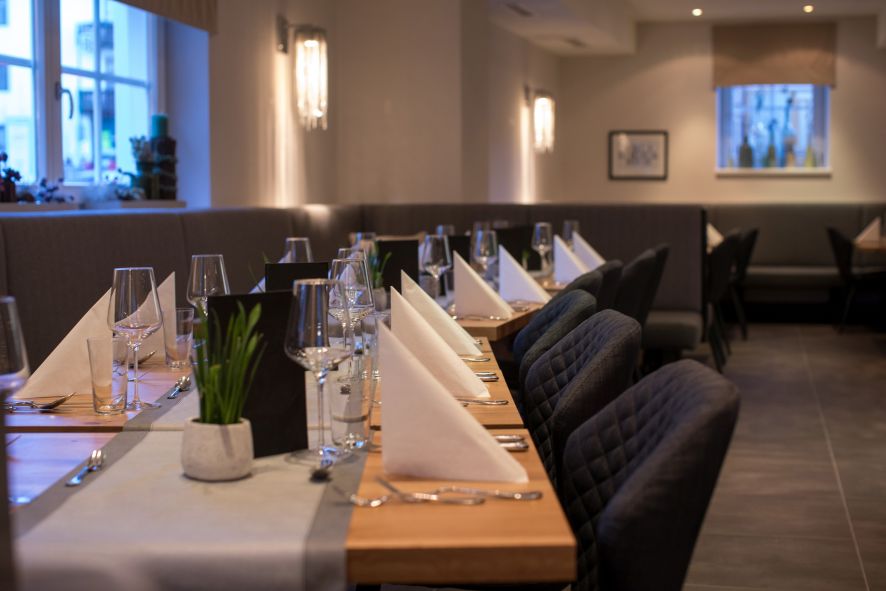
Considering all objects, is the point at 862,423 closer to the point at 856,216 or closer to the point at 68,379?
the point at 68,379

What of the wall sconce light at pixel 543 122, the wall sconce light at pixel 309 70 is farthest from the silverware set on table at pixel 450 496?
the wall sconce light at pixel 543 122

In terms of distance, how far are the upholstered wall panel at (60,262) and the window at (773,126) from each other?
30.3 ft

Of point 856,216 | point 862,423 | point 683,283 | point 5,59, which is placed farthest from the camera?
point 856,216

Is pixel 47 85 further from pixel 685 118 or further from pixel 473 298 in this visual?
pixel 685 118

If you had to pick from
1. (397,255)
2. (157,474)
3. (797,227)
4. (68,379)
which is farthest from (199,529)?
(797,227)

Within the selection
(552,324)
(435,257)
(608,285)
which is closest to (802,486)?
(608,285)

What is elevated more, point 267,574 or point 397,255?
point 397,255

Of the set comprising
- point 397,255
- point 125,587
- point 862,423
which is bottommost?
point 862,423

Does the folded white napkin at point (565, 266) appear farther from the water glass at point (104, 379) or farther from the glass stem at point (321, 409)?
the glass stem at point (321, 409)

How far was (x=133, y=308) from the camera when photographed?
6.74 ft

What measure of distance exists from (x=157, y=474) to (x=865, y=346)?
7.46 meters

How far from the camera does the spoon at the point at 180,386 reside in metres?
2.13

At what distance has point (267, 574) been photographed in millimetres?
1247

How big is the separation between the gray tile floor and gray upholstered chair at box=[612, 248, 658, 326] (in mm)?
763
